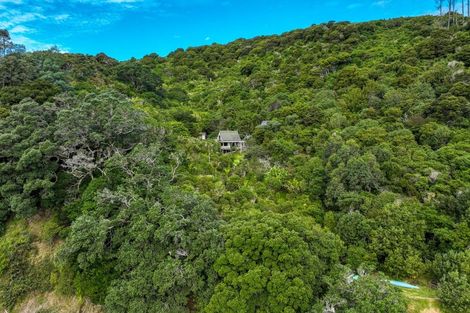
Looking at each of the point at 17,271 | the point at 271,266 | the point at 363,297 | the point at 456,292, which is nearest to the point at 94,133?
the point at 17,271

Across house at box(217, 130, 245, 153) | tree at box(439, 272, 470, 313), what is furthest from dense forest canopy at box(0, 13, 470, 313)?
house at box(217, 130, 245, 153)

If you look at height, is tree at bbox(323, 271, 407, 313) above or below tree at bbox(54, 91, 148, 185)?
below

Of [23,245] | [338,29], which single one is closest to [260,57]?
[338,29]

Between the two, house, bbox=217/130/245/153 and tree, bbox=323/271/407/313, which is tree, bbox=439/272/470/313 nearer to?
tree, bbox=323/271/407/313

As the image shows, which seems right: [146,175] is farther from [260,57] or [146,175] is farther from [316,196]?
[260,57]

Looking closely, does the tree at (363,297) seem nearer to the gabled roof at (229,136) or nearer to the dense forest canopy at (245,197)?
the dense forest canopy at (245,197)

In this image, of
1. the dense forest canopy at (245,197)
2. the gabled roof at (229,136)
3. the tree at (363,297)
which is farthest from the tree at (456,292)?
the gabled roof at (229,136)
